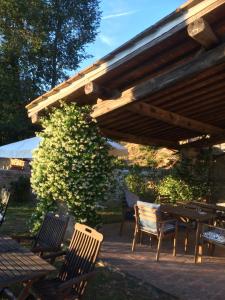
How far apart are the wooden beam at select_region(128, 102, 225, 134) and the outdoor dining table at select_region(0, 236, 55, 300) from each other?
3280 millimetres

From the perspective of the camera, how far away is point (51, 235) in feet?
14.5

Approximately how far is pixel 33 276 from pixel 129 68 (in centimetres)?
340

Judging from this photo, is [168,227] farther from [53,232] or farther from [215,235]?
[53,232]

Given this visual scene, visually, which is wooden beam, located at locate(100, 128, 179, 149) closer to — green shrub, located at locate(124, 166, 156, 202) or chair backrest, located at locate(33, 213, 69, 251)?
green shrub, located at locate(124, 166, 156, 202)

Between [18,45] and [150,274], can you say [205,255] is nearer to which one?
[150,274]

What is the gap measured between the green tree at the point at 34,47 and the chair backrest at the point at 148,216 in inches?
547

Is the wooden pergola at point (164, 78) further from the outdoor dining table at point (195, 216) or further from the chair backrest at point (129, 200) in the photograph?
the outdoor dining table at point (195, 216)

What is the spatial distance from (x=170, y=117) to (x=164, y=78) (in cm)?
256

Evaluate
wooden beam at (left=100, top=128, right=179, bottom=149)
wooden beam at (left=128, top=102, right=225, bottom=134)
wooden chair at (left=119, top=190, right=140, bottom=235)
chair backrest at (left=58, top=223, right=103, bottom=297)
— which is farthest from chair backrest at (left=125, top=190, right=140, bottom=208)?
chair backrest at (left=58, top=223, right=103, bottom=297)

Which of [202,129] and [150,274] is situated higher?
[202,129]

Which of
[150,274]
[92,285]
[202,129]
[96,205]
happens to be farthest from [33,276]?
[202,129]

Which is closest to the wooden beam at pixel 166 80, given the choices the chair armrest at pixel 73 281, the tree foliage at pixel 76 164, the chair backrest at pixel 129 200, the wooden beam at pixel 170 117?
the wooden beam at pixel 170 117

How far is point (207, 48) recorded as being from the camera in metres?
4.34

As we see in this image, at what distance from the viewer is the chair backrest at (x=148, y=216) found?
19.9 feet
